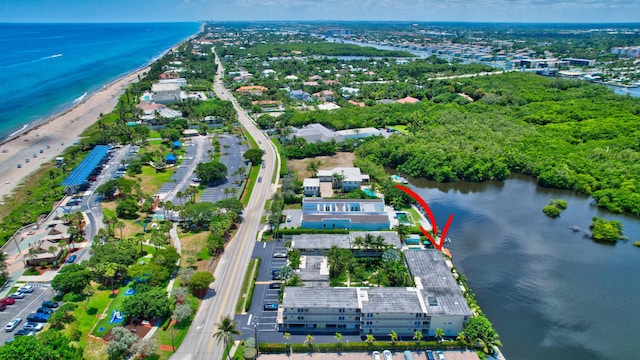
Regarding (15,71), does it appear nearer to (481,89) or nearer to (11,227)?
(11,227)

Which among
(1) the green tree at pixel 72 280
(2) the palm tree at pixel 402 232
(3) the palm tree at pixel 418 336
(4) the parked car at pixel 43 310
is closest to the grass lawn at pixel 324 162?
(2) the palm tree at pixel 402 232

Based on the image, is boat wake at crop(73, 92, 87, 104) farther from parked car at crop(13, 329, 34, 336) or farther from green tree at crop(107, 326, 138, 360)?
green tree at crop(107, 326, 138, 360)

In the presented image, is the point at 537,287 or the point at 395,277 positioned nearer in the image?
the point at 395,277

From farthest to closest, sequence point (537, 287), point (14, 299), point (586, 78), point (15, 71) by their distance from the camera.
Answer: point (15, 71), point (586, 78), point (537, 287), point (14, 299)

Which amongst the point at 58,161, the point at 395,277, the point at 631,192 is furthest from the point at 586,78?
the point at 58,161

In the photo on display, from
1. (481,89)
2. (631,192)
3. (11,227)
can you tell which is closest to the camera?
(11,227)

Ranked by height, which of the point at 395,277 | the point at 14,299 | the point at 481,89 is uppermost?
the point at 481,89

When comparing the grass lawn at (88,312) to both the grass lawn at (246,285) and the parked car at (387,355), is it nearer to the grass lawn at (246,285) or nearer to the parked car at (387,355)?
the grass lawn at (246,285)

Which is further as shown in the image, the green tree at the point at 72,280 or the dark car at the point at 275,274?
the dark car at the point at 275,274
